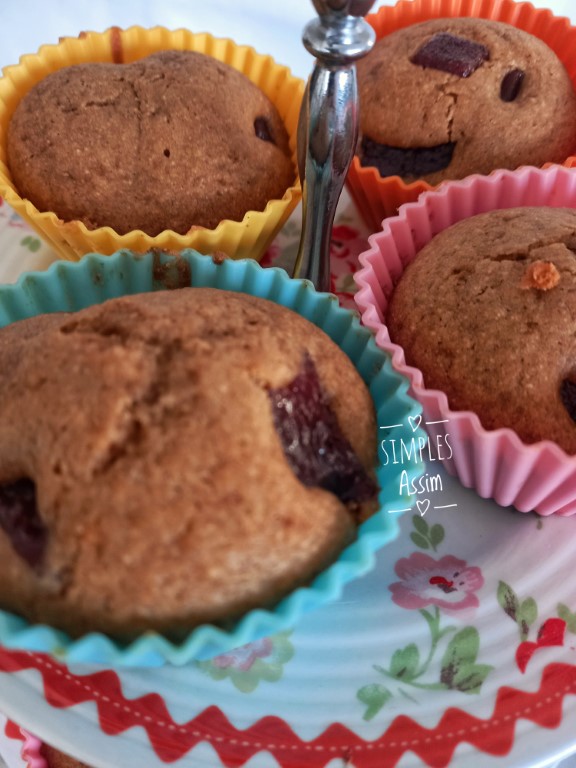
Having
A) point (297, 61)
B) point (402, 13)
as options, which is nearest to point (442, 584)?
point (402, 13)

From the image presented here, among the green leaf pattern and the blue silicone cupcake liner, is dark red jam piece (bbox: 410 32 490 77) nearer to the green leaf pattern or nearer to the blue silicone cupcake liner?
the blue silicone cupcake liner

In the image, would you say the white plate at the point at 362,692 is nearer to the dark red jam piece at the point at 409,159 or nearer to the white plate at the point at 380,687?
the white plate at the point at 380,687

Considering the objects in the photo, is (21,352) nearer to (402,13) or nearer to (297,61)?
(402,13)

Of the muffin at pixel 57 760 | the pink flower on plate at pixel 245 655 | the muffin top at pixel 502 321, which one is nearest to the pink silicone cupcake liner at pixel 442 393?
the muffin top at pixel 502 321

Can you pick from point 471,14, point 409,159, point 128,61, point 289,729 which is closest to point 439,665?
point 289,729

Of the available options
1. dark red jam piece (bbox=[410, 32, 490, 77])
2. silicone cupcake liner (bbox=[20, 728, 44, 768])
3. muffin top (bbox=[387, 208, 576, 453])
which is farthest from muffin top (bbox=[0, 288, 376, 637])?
dark red jam piece (bbox=[410, 32, 490, 77])

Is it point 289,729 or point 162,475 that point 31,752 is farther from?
point 162,475

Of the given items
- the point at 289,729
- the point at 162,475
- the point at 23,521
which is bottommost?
the point at 289,729

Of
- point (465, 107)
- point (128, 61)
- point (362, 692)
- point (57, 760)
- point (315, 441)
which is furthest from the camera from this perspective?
point (128, 61)
